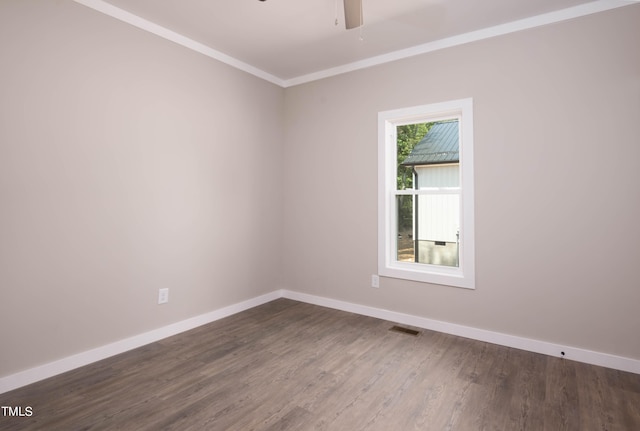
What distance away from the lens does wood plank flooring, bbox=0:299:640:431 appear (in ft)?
6.32

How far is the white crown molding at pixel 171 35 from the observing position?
8.71 feet

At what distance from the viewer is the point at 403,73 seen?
3484 millimetres

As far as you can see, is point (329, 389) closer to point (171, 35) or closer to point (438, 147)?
point (438, 147)

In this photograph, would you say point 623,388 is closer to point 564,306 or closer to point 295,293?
point 564,306

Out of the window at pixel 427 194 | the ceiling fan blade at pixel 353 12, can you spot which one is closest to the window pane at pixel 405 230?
the window at pixel 427 194

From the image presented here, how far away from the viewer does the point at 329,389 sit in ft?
7.43

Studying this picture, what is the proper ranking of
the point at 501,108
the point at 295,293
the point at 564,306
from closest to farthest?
the point at 564,306, the point at 501,108, the point at 295,293

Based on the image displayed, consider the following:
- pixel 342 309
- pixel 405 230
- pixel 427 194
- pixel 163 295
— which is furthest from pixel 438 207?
pixel 163 295

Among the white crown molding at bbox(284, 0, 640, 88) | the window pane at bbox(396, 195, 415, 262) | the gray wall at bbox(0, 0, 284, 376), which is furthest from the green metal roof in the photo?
the gray wall at bbox(0, 0, 284, 376)

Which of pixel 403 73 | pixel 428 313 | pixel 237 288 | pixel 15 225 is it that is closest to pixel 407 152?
pixel 403 73

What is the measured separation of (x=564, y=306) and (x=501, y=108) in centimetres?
172

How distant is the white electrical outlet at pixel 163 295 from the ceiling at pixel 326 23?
229 cm

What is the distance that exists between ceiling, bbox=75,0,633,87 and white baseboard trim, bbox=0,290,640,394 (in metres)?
2.62

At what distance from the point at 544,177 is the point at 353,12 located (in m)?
2.01
